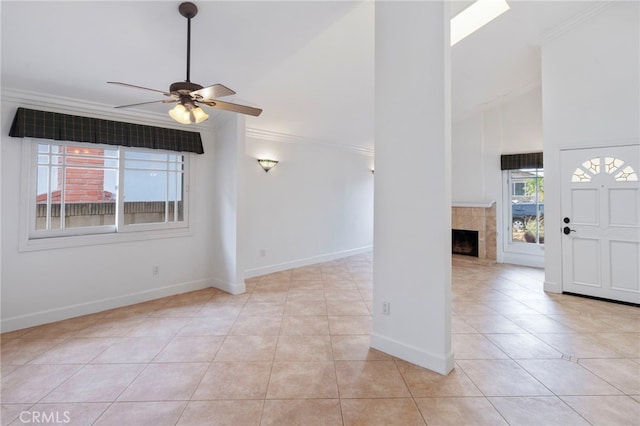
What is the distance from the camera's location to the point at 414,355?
2393 millimetres

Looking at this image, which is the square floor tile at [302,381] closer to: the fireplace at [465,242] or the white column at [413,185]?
the white column at [413,185]

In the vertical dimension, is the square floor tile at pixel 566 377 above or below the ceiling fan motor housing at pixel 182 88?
below

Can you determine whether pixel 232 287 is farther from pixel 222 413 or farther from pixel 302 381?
pixel 222 413

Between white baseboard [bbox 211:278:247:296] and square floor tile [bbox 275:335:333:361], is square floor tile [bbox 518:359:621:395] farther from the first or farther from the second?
white baseboard [bbox 211:278:247:296]

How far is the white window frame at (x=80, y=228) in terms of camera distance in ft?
10.2

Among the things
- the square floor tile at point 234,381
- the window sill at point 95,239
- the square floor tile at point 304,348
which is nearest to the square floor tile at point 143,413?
the square floor tile at point 234,381

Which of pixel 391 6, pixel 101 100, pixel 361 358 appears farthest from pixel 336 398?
pixel 101 100

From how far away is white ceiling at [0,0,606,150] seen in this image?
240 centimetres

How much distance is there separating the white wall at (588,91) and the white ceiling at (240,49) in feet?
1.12

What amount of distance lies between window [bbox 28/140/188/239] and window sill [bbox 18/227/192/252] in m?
0.07

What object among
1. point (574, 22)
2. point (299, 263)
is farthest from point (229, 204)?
point (574, 22)

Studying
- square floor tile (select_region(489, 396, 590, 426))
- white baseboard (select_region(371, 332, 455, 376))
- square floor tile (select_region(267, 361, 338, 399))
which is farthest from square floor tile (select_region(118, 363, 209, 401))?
square floor tile (select_region(489, 396, 590, 426))

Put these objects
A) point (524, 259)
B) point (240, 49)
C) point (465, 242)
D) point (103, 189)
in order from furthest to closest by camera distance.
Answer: point (465, 242)
point (524, 259)
point (103, 189)
point (240, 49)

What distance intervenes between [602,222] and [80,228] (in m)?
6.62
